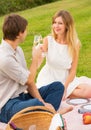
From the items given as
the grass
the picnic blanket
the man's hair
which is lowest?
the grass

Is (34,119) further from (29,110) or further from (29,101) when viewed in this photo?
(29,101)

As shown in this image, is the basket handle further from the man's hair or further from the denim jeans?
the man's hair

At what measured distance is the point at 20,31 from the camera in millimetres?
4508

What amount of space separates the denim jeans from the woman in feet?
1.49

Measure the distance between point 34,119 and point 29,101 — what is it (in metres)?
0.32

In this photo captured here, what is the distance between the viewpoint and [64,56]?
5.52 meters

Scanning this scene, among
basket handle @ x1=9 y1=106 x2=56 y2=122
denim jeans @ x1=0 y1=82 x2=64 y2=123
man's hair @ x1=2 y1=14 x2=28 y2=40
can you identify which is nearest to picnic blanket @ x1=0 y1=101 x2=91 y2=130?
denim jeans @ x1=0 y1=82 x2=64 y2=123

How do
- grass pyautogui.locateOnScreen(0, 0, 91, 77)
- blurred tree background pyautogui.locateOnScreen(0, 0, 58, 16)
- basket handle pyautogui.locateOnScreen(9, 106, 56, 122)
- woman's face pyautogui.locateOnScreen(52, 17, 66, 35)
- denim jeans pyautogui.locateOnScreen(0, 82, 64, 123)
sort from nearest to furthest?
basket handle pyautogui.locateOnScreen(9, 106, 56, 122)
denim jeans pyautogui.locateOnScreen(0, 82, 64, 123)
woman's face pyautogui.locateOnScreen(52, 17, 66, 35)
grass pyautogui.locateOnScreen(0, 0, 91, 77)
blurred tree background pyautogui.locateOnScreen(0, 0, 58, 16)

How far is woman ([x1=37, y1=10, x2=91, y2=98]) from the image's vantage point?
5422 mm

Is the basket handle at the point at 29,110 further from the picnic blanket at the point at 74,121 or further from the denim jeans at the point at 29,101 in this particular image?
the picnic blanket at the point at 74,121

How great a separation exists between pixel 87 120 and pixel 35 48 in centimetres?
104

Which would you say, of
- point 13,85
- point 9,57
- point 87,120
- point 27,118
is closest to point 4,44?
point 9,57

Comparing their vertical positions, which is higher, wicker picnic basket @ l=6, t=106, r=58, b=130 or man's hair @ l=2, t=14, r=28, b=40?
man's hair @ l=2, t=14, r=28, b=40

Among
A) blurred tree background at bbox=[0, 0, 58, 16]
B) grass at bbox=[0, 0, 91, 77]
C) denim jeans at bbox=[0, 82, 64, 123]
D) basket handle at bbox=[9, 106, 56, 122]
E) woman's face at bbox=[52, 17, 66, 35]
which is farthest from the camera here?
blurred tree background at bbox=[0, 0, 58, 16]
